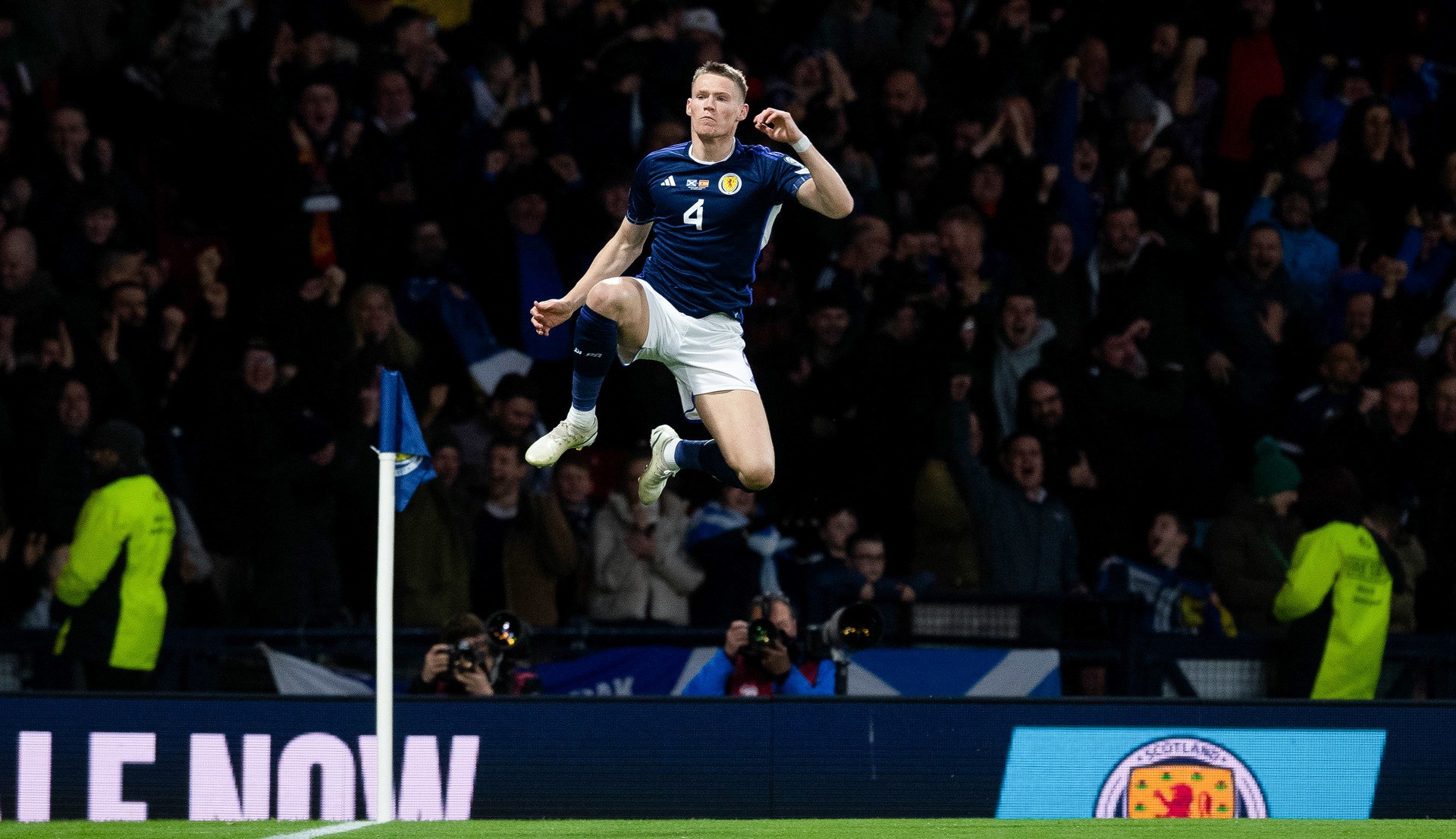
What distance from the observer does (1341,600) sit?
37.4 feet

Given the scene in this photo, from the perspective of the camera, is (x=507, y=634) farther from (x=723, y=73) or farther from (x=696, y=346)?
(x=723, y=73)

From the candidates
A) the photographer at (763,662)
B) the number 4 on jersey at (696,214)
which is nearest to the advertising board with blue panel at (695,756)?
the photographer at (763,662)

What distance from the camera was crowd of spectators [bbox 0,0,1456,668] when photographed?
12.1 m

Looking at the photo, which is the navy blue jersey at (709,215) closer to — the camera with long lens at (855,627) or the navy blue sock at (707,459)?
the navy blue sock at (707,459)

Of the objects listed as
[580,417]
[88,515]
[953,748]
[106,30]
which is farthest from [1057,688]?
[106,30]

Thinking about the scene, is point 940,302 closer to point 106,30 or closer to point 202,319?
point 202,319

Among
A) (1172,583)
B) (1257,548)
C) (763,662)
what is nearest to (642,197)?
(763,662)

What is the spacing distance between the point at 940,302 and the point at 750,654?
3.69m

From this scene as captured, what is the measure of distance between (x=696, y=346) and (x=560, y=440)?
0.73m

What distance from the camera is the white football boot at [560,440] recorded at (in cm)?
872

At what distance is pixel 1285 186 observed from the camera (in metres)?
14.3

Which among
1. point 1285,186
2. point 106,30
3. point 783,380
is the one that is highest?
point 106,30

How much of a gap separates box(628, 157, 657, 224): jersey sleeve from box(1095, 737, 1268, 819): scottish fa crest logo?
11.9ft

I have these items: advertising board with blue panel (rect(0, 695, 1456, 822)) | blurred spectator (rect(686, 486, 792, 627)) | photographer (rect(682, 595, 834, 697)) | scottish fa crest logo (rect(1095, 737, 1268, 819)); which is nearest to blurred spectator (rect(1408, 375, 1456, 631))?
advertising board with blue panel (rect(0, 695, 1456, 822))
